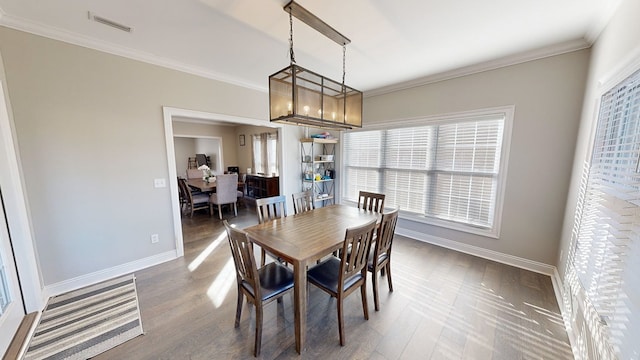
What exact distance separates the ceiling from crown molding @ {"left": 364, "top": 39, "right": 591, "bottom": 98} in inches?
0.4

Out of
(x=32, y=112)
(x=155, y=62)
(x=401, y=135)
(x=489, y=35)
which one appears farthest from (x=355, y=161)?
(x=32, y=112)

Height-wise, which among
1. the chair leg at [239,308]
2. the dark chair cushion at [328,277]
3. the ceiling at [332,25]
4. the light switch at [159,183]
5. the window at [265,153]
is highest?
the ceiling at [332,25]

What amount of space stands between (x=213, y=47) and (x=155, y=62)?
871 mm

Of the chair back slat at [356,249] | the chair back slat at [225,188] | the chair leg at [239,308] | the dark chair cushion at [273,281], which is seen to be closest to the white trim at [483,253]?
the chair back slat at [356,249]

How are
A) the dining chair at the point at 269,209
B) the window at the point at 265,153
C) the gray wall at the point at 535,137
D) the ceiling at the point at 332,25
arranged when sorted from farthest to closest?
the window at the point at 265,153 < the dining chair at the point at 269,209 < the gray wall at the point at 535,137 < the ceiling at the point at 332,25

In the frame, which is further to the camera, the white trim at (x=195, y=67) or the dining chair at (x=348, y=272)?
the white trim at (x=195, y=67)

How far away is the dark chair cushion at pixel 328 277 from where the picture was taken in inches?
69.0

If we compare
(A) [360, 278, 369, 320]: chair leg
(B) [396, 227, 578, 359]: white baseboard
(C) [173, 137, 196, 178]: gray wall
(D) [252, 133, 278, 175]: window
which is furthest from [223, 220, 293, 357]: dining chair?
(C) [173, 137, 196, 178]: gray wall

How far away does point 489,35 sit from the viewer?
2.13 m

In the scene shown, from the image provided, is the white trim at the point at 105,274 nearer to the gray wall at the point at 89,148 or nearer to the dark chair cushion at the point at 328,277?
the gray wall at the point at 89,148

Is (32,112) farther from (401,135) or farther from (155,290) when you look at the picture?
(401,135)

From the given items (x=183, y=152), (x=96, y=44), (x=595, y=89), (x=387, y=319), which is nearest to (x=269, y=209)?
(x=387, y=319)

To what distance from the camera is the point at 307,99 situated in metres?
1.91

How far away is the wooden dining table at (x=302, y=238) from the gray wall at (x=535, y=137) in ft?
6.15
